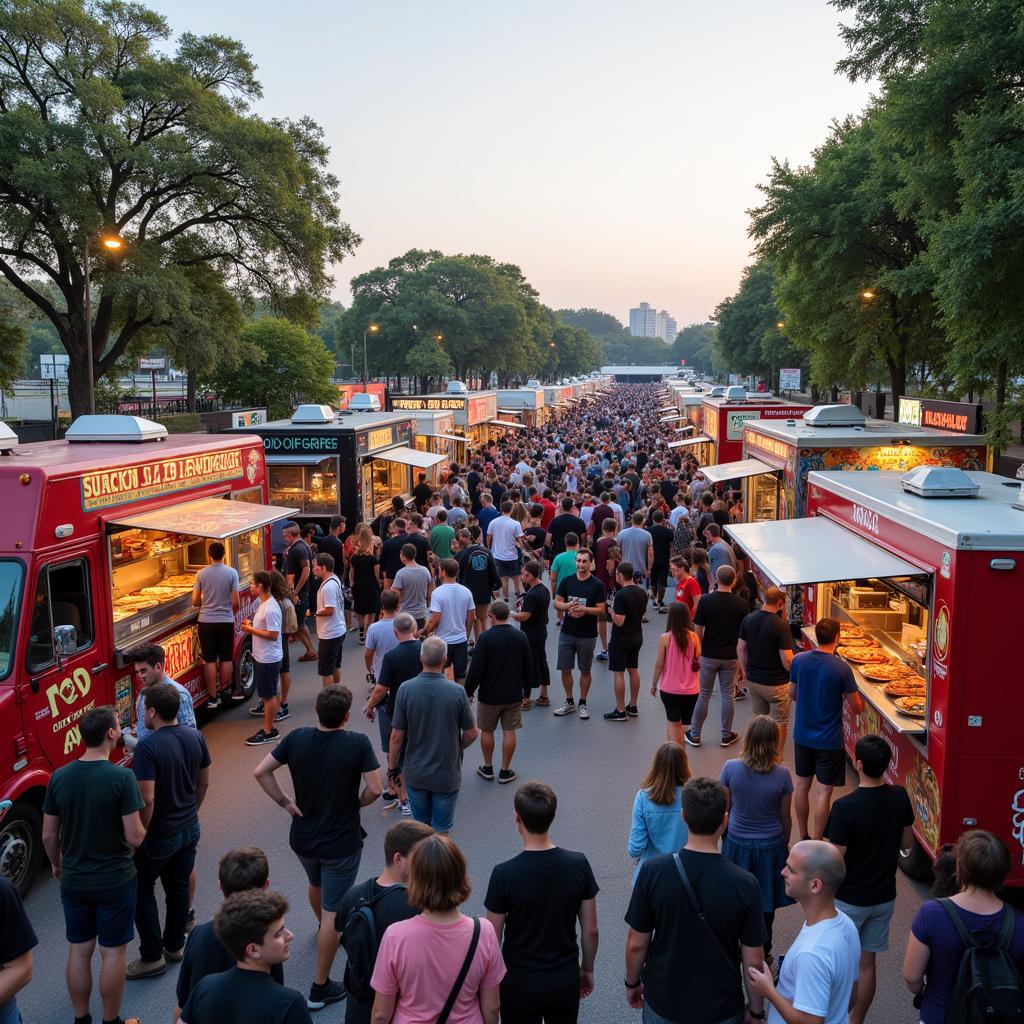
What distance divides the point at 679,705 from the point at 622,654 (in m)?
1.57

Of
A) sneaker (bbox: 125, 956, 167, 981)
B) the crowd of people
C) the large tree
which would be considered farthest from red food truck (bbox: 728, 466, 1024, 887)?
the large tree

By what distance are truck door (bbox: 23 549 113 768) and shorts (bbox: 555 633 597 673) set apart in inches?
181

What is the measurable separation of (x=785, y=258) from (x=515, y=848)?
2324cm

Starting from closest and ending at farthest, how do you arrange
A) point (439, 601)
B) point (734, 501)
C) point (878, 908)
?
point (878, 908) → point (439, 601) → point (734, 501)

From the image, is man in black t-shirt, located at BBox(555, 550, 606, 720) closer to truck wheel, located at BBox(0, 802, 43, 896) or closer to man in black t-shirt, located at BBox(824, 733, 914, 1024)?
man in black t-shirt, located at BBox(824, 733, 914, 1024)

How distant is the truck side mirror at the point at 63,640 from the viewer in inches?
253

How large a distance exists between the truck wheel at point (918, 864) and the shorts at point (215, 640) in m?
6.66

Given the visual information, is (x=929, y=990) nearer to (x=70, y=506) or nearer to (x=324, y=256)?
(x=70, y=506)

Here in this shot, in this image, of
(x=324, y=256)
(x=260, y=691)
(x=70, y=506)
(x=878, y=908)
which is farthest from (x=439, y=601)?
A: (x=324, y=256)

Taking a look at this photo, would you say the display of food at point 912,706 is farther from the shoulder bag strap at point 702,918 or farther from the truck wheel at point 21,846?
the truck wheel at point 21,846

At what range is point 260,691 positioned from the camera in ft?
31.1

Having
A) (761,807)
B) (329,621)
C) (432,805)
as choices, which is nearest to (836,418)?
(329,621)

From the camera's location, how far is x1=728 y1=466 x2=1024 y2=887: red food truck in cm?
586

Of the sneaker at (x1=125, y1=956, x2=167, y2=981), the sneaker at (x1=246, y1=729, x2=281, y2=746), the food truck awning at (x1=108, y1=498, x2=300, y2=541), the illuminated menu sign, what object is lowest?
the sneaker at (x1=246, y1=729, x2=281, y2=746)
